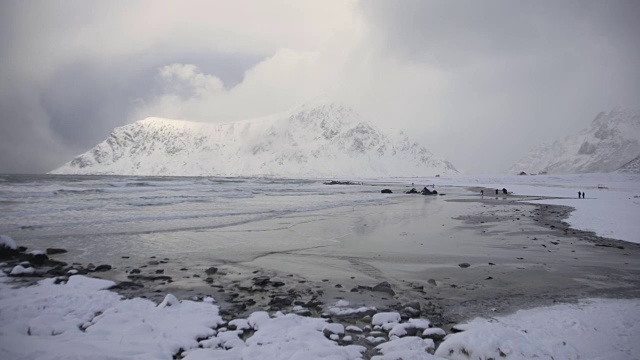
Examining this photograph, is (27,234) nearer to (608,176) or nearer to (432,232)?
(432,232)

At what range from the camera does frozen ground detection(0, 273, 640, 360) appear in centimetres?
512

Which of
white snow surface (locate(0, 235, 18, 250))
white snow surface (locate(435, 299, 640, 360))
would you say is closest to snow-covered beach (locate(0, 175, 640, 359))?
white snow surface (locate(435, 299, 640, 360))

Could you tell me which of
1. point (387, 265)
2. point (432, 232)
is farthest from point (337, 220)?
point (387, 265)

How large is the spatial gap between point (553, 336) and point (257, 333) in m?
4.86

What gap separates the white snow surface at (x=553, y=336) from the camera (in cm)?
512

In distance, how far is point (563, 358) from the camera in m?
4.96

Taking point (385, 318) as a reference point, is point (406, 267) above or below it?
below

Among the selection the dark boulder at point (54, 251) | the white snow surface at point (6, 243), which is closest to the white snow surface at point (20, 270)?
the white snow surface at point (6, 243)

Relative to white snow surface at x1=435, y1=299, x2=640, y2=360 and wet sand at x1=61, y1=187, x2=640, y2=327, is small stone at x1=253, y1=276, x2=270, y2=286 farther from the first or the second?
white snow surface at x1=435, y1=299, x2=640, y2=360

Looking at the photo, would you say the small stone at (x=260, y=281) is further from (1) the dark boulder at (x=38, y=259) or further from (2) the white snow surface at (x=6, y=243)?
(2) the white snow surface at (x=6, y=243)

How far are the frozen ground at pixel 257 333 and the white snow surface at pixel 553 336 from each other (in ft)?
0.05

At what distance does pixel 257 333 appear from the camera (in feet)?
19.1

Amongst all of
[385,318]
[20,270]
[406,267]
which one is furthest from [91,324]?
[406,267]

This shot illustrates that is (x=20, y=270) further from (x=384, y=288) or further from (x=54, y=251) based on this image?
(x=384, y=288)
